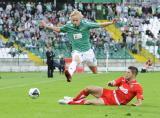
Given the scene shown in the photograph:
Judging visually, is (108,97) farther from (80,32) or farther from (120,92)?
(80,32)

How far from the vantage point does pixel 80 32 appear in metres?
21.8

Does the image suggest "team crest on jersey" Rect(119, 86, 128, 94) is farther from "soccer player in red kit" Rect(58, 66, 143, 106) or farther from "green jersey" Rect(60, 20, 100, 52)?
"green jersey" Rect(60, 20, 100, 52)

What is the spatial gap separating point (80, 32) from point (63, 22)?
1344 inches

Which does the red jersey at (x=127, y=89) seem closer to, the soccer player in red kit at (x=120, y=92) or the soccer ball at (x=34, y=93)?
the soccer player in red kit at (x=120, y=92)

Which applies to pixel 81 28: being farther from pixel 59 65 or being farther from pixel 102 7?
pixel 102 7

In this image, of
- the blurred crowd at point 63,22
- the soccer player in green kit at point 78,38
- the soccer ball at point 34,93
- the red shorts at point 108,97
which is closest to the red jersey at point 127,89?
the red shorts at point 108,97

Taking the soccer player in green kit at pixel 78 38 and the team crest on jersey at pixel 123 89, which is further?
the soccer player in green kit at pixel 78 38

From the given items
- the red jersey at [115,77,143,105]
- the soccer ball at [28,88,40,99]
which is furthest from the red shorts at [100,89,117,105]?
the soccer ball at [28,88,40,99]

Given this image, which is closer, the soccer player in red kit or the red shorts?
the soccer player in red kit

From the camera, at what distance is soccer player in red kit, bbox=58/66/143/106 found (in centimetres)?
1581

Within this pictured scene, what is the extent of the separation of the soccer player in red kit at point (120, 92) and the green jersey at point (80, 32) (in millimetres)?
5479

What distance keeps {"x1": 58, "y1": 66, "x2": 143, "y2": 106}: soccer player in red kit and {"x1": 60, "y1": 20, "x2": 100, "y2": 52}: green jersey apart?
5479mm

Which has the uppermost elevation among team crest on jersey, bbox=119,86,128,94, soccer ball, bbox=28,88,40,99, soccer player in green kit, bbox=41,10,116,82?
soccer player in green kit, bbox=41,10,116,82

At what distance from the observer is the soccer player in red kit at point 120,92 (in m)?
15.8
